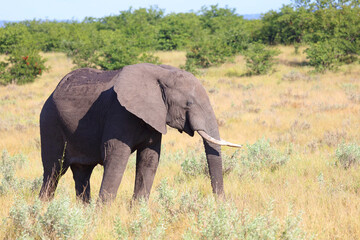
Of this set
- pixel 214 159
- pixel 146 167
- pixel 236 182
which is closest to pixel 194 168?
pixel 236 182

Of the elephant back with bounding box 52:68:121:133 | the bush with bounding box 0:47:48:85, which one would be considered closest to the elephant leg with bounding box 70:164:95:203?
the elephant back with bounding box 52:68:121:133

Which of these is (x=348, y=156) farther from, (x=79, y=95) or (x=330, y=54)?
(x=330, y=54)

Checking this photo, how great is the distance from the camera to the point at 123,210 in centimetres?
447

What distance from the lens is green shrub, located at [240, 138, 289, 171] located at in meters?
6.85

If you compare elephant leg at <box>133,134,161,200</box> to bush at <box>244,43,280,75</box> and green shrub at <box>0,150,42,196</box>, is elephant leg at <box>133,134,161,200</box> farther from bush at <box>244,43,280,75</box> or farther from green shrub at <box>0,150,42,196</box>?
bush at <box>244,43,280,75</box>

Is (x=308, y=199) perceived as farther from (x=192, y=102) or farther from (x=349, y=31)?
A: (x=349, y=31)

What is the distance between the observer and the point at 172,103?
182 inches

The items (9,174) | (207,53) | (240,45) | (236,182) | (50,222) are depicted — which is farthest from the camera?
(240,45)

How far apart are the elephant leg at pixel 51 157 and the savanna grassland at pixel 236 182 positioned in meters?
0.17

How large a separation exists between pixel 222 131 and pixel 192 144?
1666 mm

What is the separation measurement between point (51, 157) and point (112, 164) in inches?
48.7

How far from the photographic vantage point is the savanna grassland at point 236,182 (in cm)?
354

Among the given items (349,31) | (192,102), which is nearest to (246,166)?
(192,102)

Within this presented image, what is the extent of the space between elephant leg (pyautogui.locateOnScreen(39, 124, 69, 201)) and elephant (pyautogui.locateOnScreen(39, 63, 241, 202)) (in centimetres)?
1
